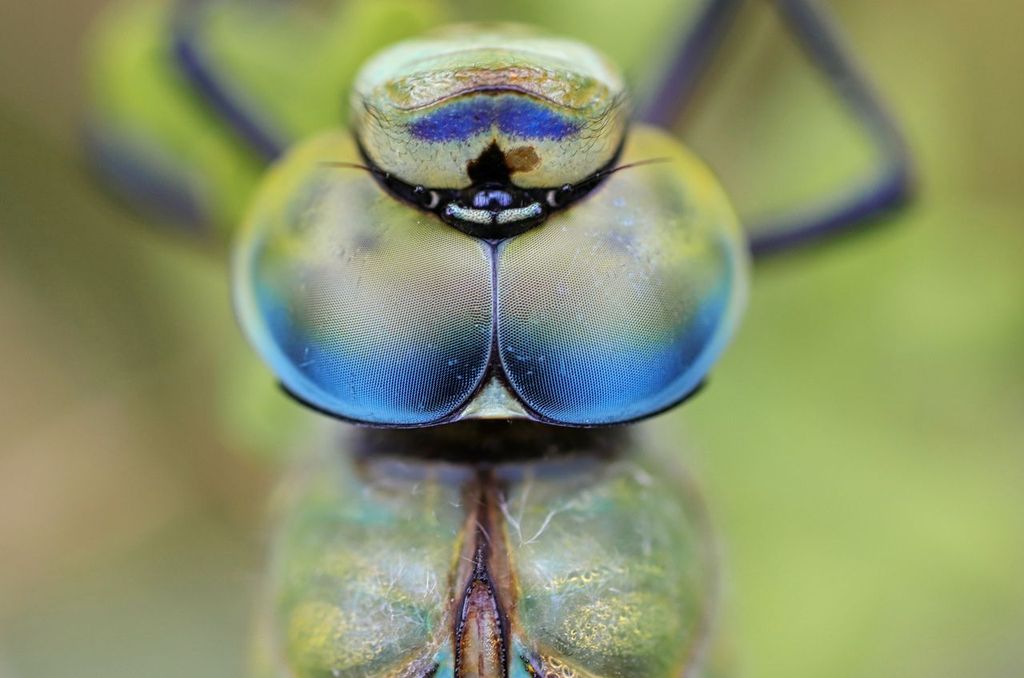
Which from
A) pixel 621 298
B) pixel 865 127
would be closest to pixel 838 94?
pixel 865 127

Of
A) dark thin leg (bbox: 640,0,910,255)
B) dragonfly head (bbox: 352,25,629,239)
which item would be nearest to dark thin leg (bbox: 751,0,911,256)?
dark thin leg (bbox: 640,0,910,255)

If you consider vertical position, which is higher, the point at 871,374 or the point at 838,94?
the point at 838,94

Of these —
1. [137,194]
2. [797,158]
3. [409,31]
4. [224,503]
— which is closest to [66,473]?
[224,503]

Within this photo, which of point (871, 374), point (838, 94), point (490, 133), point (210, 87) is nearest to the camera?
point (490, 133)

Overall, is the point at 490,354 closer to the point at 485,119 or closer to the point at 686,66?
the point at 485,119

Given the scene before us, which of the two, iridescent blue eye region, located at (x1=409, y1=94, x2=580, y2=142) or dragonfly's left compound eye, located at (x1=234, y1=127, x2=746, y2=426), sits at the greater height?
iridescent blue eye region, located at (x1=409, y1=94, x2=580, y2=142)

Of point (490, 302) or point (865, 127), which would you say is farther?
point (865, 127)

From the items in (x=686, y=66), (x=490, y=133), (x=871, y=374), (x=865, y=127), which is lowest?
(x=490, y=133)

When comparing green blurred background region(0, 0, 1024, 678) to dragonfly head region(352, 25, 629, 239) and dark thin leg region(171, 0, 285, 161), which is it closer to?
dark thin leg region(171, 0, 285, 161)
